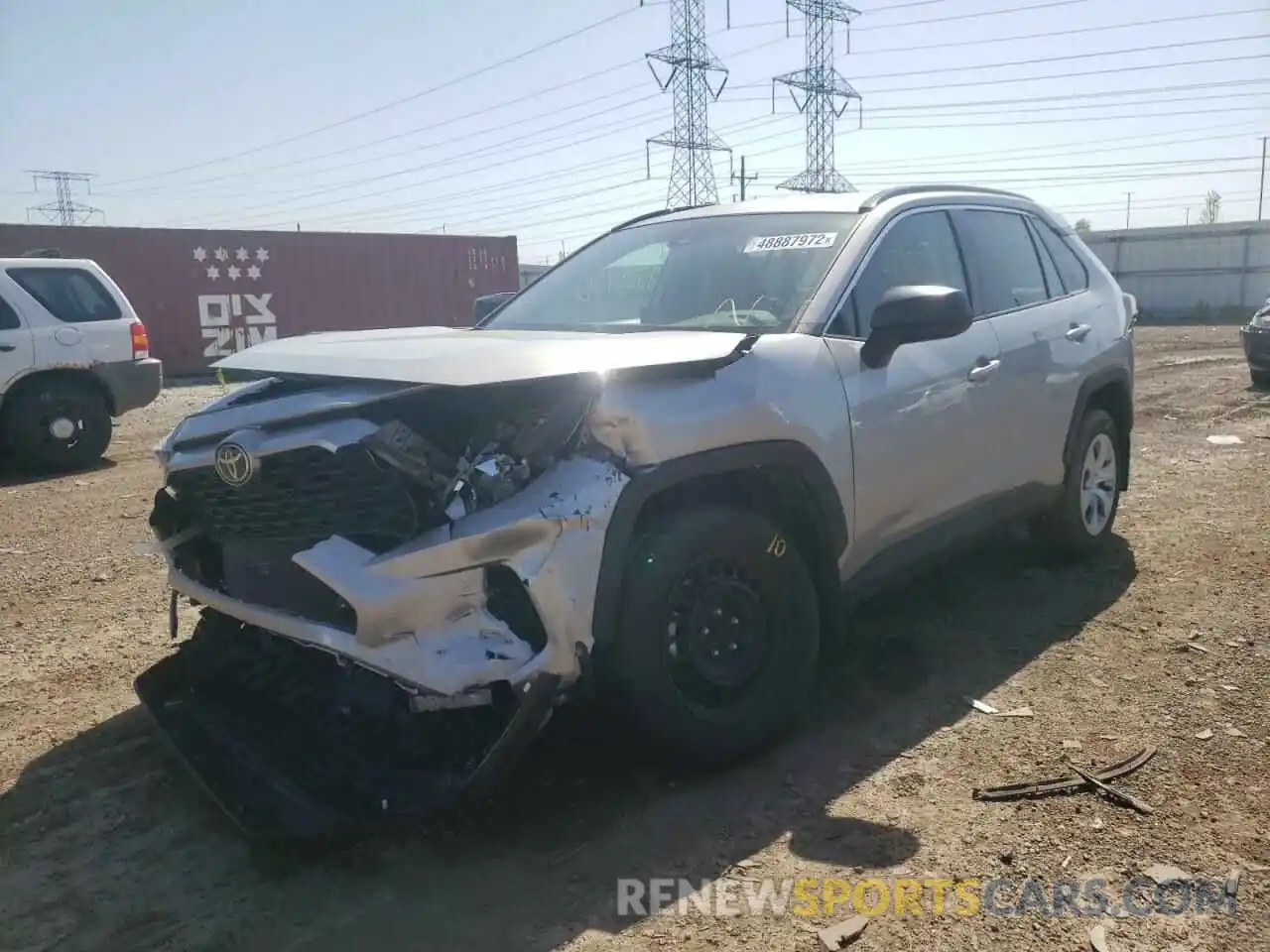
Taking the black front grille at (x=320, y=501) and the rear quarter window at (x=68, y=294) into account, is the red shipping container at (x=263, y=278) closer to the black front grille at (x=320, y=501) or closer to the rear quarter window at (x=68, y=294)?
the rear quarter window at (x=68, y=294)

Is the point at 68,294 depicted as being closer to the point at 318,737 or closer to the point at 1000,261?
the point at 318,737

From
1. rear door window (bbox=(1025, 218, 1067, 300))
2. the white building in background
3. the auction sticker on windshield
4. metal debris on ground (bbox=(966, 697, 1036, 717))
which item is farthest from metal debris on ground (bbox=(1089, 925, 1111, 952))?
the white building in background

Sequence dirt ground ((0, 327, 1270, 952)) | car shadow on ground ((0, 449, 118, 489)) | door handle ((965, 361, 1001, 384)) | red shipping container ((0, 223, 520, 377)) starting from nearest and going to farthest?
dirt ground ((0, 327, 1270, 952)) → door handle ((965, 361, 1001, 384)) → car shadow on ground ((0, 449, 118, 489)) → red shipping container ((0, 223, 520, 377))

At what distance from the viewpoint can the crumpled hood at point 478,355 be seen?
2751 millimetres

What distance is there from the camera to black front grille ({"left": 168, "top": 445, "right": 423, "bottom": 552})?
2646mm

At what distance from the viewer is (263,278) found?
20656mm

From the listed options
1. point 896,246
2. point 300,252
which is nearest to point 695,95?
point 300,252

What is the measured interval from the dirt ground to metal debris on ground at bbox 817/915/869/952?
0.11 ft

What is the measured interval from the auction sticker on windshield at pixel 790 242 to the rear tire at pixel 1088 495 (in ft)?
6.31

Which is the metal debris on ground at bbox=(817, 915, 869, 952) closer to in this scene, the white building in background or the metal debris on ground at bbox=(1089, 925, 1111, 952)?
the metal debris on ground at bbox=(1089, 925, 1111, 952)

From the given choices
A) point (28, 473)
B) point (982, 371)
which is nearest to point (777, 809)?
point (982, 371)

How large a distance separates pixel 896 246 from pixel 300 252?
19.3 metres

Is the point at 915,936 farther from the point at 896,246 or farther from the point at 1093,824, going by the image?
the point at 896,246

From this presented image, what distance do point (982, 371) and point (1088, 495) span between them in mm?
1516
